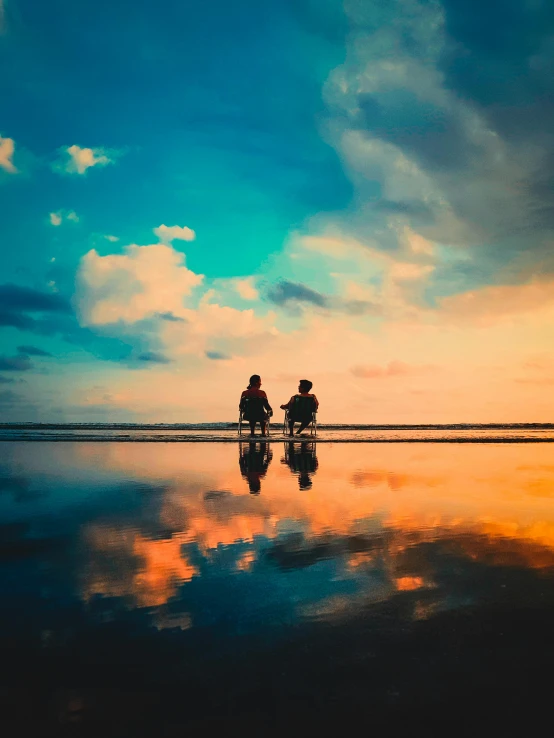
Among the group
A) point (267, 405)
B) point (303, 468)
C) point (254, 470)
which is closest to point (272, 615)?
point (254, 470)

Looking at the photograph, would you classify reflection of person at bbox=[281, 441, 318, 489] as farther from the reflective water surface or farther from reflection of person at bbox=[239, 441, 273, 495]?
the reflective water surface

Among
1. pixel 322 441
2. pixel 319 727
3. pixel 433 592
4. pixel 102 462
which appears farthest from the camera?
pixel 322 441

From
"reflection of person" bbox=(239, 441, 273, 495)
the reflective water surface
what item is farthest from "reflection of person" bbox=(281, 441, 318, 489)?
the reflective water surface

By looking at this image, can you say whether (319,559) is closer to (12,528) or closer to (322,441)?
(12,528)

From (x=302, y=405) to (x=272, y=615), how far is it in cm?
1850

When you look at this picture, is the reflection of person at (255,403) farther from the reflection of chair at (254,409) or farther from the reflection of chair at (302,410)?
the reflection of chair at (302,410)

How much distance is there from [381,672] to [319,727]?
0.41 meters

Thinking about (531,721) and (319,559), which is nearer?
(531,721)

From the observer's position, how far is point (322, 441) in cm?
2045

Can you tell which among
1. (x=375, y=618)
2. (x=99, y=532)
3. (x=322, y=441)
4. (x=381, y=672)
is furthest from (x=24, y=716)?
(x=322, y=441)

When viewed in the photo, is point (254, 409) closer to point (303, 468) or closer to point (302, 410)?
point (302, 410)

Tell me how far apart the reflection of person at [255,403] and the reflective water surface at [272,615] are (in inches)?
559

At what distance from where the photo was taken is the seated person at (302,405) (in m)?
20.8

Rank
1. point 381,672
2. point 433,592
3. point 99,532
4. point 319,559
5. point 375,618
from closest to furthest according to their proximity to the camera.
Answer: point 381,672 < point 375,618 < point 433,592 < point 319,559 < point 99,532
